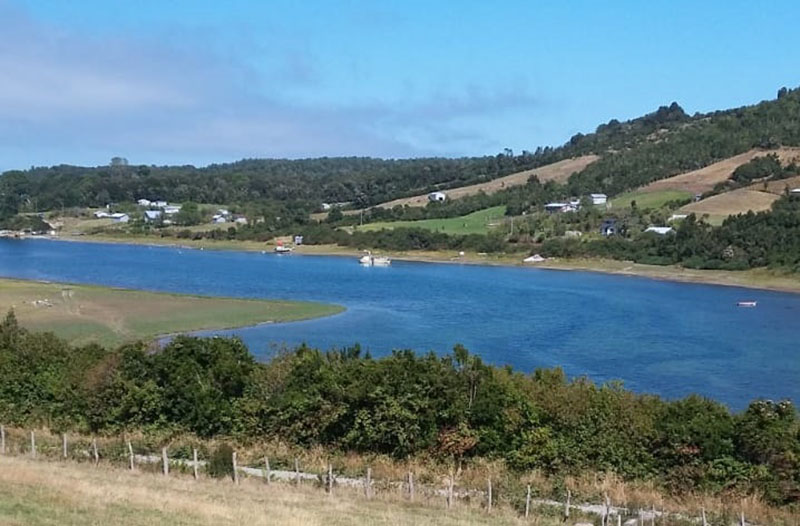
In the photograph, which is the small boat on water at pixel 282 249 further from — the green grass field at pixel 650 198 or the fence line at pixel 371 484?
the fence line at pixel 371 484

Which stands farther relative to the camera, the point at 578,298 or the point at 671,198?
the point at 671,198

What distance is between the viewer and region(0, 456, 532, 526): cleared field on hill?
13.9 meters

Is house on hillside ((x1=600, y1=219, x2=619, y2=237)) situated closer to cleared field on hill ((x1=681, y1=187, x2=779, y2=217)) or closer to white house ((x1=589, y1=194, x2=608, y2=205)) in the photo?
cleared field on hill ((x1=681, y1=187, x2=779, y2=217))

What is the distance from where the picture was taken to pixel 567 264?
11094 cm

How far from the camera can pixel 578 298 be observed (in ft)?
253

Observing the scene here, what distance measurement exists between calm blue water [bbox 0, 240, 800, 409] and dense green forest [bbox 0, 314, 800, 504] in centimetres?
1728

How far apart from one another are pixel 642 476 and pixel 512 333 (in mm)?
34636

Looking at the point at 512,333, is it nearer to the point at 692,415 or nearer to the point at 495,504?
the point at 692,415

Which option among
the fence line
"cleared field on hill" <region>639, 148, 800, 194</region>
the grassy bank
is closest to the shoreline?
"cleared field on hill" <region>639, 148, 800, 194</region>

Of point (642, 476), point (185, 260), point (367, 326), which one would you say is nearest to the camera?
point (642, 476)

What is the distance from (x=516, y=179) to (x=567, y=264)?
244 ft

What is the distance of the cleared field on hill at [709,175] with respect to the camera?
142 metres

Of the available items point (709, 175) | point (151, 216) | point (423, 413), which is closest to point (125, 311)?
point (423, 413)

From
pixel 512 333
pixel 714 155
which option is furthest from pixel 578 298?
pixel 714 155
